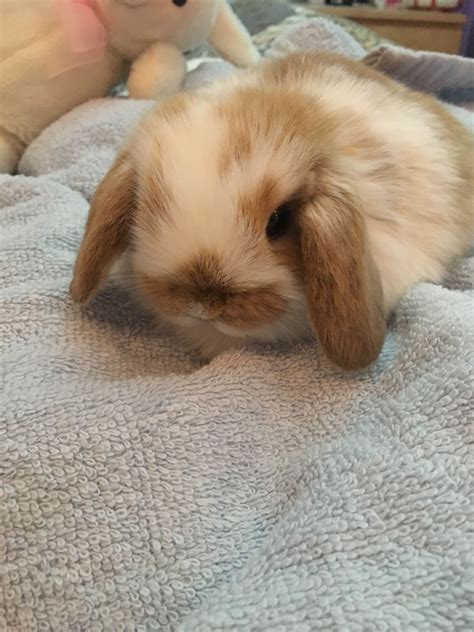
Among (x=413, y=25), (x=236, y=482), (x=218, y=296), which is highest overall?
(x=218, y=296)

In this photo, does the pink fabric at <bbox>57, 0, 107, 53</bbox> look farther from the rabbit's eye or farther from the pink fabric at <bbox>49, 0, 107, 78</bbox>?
the rabbit's eye

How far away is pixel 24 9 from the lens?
5.54ft

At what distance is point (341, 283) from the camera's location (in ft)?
2.75

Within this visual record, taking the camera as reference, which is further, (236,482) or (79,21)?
(79,21)

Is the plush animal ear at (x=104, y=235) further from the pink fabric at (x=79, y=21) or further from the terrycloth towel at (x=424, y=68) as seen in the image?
the terrycloth towel at (x=424, y=68)

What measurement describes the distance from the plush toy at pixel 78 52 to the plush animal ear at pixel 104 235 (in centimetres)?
83

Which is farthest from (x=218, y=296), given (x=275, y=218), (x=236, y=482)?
(x=236, y=482)

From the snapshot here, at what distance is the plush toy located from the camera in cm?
168

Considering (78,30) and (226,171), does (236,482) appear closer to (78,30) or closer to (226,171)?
(226,171)

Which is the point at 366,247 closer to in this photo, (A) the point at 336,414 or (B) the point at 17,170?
(A) the point at 336,414

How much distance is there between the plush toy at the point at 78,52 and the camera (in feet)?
5.50

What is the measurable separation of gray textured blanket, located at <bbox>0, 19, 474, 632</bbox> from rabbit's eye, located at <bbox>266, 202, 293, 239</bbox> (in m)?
0.17

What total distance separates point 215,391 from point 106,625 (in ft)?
1.00

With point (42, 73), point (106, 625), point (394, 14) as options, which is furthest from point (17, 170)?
point (394, 14)
